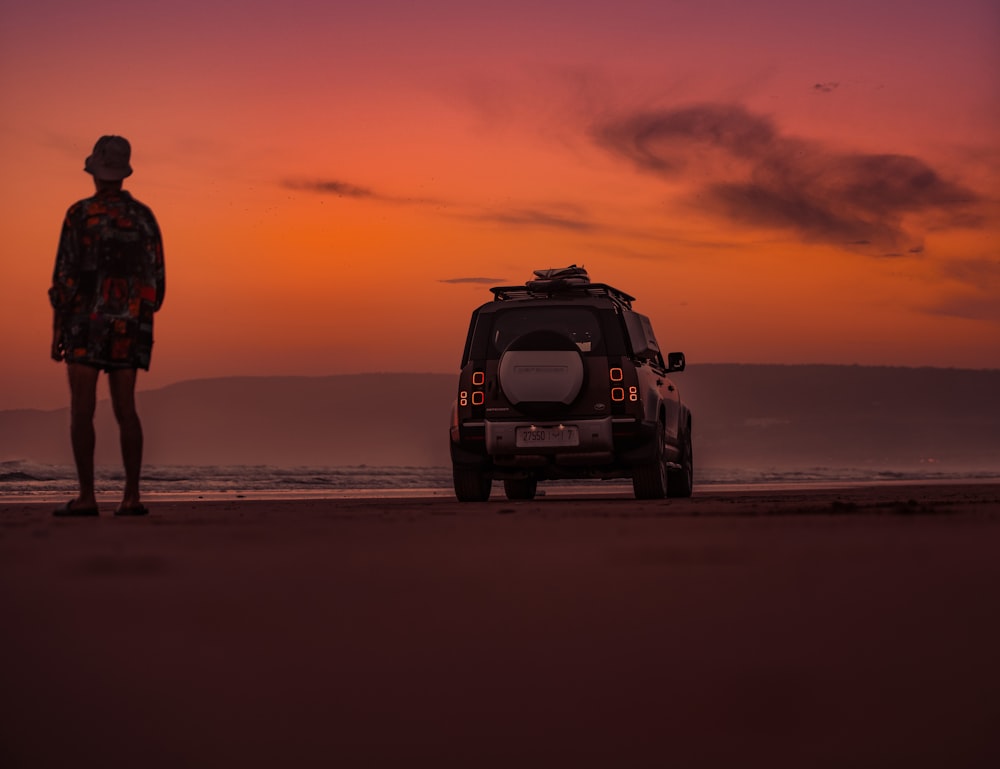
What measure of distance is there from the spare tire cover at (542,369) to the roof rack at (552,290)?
1.35m

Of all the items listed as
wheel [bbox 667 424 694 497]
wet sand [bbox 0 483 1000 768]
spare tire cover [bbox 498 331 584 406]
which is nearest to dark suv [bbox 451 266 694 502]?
spare tire cover [bbox 498 331 584 406]

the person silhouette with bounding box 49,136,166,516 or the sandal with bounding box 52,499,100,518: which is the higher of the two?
the person silhouette with bounding box 49,136,166,516

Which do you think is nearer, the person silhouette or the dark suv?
the person silhouette

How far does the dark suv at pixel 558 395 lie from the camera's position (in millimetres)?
14945

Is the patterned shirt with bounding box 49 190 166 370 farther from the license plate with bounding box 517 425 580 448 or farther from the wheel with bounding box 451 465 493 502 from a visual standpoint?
the wheel with bounding box 451 465 493 502

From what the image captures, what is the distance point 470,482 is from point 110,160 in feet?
20.5

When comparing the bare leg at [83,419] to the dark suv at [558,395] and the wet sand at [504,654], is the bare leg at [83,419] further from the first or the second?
the dark suv at [558,395]

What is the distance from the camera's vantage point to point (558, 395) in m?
14.9

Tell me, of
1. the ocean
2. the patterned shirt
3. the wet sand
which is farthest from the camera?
the ocean

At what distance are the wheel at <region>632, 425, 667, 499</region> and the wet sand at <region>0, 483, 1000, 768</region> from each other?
767cm

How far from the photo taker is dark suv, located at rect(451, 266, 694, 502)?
49.0 ft

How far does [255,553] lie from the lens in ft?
23.6

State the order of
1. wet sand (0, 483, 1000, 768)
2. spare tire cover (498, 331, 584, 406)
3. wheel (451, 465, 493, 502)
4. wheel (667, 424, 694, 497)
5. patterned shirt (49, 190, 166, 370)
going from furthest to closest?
wheel (667, 424, 694, 497)
wheel (451, 465, 493, 502)
spare tire cover (498, 331, 584, 406)
patterned shirt (49, 190, 166, 370)
wet sand (0, 483, 1000, 768)

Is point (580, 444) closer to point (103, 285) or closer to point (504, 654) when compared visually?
point (103, 285)
